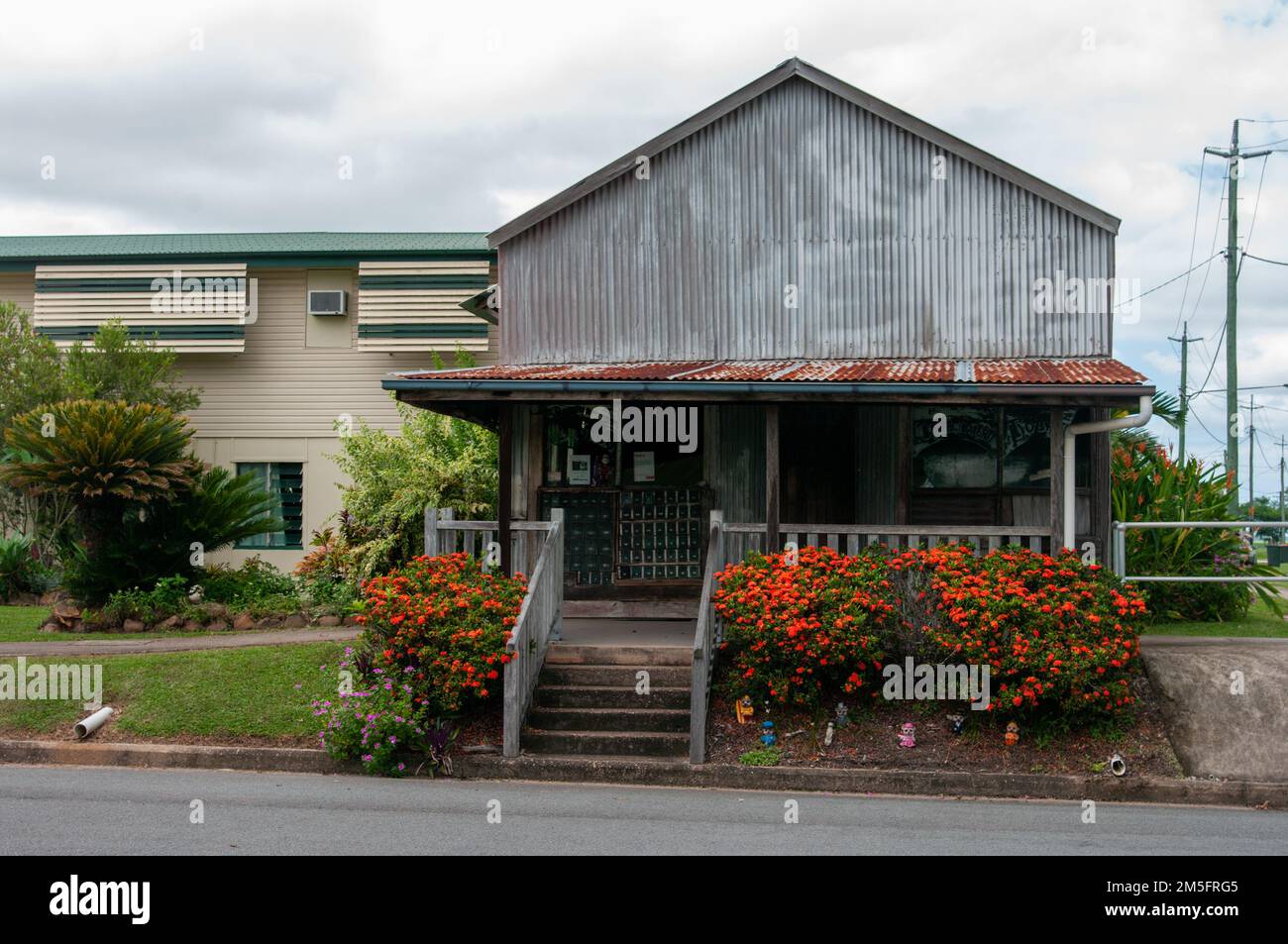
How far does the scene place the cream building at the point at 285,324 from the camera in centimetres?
2270

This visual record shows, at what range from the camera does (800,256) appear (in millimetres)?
14219

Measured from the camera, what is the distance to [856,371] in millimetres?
12430

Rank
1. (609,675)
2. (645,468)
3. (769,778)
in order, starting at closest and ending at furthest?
(769,778) < (609,675) < (645,468)

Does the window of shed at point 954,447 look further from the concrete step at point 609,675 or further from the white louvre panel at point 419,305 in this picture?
the white louvre panel at point 419,305

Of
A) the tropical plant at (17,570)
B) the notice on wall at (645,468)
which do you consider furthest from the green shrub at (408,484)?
the tropical plant at (17,570)

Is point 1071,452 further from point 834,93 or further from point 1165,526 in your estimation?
point 834,93

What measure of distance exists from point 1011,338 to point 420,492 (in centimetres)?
856

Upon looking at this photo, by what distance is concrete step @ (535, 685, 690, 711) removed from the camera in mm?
11500

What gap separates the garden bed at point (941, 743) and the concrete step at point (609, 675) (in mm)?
724

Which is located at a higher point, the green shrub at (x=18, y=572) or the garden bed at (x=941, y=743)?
the green shrub at (x=18, y=572)

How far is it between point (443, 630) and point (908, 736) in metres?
4.10

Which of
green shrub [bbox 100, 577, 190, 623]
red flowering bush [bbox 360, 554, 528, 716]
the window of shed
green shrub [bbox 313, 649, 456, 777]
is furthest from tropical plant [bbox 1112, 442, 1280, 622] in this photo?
green shrub [bbox 100, 577, 190, 623]

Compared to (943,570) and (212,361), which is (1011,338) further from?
(212,361)
